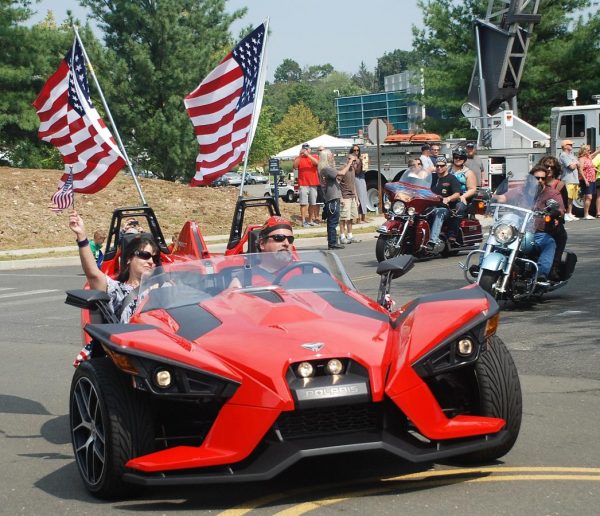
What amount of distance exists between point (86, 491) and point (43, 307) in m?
9.28

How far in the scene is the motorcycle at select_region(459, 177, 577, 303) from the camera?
1198cm

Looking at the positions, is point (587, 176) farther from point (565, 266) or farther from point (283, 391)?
point (283, 391)

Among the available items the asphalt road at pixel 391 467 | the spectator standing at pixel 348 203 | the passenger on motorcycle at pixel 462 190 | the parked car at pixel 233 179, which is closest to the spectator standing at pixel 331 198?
the spectator standing at pixel 348 203

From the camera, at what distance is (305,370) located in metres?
5.36

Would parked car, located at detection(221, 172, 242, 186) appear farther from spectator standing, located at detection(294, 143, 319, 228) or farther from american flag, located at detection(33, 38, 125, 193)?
american flag, located at detection(33, 38, 125, 193)

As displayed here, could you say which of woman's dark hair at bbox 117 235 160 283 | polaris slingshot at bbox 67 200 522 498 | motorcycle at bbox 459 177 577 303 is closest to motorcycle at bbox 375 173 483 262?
motorcycle at bbox 459 177 577 303

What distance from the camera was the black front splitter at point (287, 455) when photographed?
516cm

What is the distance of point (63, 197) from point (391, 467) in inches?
215

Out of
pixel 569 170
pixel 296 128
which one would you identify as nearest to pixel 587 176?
pixel 569 170

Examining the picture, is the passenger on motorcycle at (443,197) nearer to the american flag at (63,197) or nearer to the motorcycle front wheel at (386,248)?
the motorcycle front wheel at (386,248)

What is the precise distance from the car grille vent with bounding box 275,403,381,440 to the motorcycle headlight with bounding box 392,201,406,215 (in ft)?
41.5

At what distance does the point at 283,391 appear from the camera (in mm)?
5215

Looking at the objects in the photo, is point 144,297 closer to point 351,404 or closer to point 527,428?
point 351,404

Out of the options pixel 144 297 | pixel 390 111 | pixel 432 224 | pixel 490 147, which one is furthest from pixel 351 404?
pixel 390 111
